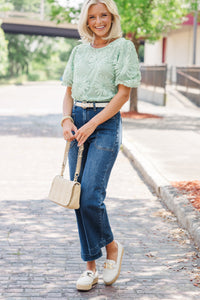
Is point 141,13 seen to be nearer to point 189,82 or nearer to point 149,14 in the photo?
point 149,14

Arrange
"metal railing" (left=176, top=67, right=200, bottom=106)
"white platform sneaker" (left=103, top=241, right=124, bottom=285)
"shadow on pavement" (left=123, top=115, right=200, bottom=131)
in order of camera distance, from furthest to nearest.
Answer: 1. "metal railing" (left=176, top=67, right=200, bottom=106)
2. "shadow on pavement" (left=123, top=115, right=200, bottom=131)
3. "white platform sneaker" (left=103, top=241, right=124, bottom=285)

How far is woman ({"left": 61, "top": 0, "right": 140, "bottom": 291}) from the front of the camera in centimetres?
389

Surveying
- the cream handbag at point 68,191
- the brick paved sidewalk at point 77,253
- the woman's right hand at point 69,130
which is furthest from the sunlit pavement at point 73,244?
the woman's right hand at point 69,130

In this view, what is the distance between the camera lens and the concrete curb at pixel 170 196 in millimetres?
5598

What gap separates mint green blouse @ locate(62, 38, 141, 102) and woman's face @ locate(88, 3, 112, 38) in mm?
113

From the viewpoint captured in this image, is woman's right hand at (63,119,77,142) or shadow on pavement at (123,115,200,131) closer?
woman's right hand at (63,119,77,142)

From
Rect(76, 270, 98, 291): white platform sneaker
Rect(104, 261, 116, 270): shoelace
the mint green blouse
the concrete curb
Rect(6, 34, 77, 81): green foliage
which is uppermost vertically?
the mint green blouse

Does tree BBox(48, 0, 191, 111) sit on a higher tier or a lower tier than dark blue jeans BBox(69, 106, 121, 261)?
higher

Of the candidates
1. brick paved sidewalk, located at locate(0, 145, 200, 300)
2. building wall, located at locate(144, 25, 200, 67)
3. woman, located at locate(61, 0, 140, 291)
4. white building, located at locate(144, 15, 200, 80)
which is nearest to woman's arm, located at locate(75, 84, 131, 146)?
woman, located at locate(61, 0, 140, 291)

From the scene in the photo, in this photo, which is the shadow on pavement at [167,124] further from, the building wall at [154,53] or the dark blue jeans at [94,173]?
the building wall at [154,53]

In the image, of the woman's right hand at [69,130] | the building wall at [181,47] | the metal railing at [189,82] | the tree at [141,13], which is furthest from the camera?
the building wall at [181,47]

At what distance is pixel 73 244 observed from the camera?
17.2 ft

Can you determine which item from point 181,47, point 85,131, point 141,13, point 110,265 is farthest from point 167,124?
point 181,47

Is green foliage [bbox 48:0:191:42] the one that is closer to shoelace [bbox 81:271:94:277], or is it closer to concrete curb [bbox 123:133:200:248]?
concrete curb [bbox 123:133:200:248]
